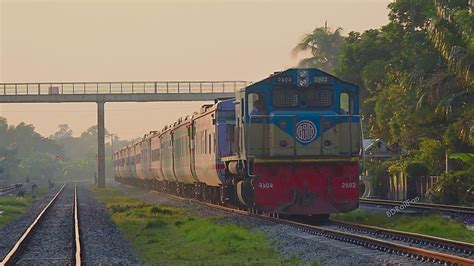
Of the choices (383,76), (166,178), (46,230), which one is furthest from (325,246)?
(383,76)

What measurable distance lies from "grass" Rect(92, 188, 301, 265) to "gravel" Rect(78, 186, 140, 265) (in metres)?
0.28

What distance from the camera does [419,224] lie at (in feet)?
68.6

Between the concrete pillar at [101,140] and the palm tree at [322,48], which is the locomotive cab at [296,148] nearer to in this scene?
the concrete pillar at [101,140]

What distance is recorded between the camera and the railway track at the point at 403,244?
13.8 meters

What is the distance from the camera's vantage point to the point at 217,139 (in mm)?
27422

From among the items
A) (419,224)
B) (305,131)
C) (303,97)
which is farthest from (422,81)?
(419,224)

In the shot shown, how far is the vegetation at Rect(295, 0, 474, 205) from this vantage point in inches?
1246

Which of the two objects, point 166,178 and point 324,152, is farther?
point 166,178

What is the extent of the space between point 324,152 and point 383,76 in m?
29.8

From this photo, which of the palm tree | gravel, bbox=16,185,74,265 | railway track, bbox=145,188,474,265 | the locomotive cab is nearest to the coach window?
the locomotive cab

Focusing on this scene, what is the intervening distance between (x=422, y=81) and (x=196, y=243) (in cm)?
1984

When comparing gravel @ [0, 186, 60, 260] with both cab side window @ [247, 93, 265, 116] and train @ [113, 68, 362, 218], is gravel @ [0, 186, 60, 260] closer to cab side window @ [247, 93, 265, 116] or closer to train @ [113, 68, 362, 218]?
train @ [113, 68, 362, 218]

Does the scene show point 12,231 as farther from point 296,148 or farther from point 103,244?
point 296,148

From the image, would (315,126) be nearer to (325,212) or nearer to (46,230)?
(325,212)
